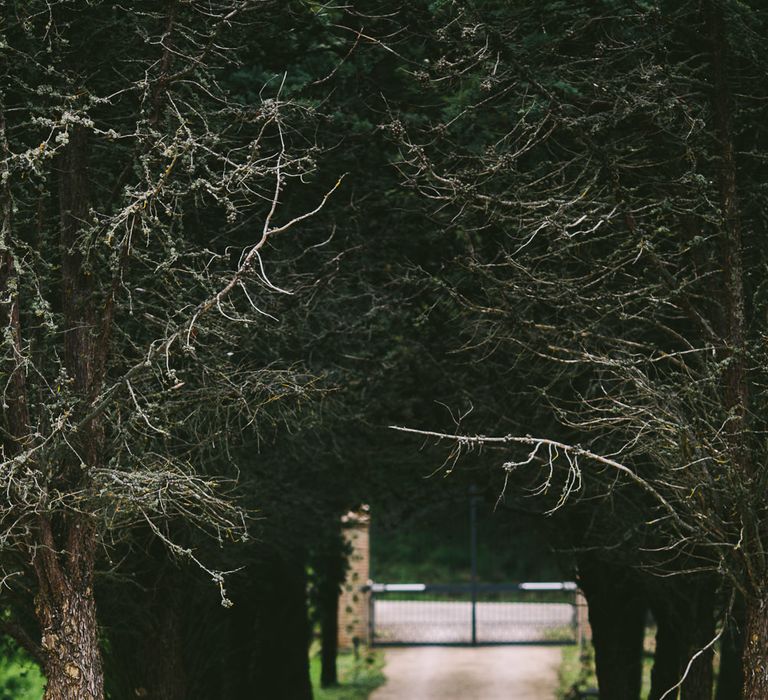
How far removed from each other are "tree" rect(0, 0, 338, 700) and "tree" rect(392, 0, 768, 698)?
1418mm

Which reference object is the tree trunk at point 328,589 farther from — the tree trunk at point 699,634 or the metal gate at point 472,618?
the metal gate at point 472,618

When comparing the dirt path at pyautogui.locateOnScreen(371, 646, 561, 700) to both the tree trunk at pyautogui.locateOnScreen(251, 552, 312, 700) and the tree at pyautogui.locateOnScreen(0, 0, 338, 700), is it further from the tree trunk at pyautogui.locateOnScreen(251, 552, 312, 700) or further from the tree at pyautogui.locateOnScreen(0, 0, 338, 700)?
the tree at pyautogui.locateOnScreen(0, 0, 338, 700)

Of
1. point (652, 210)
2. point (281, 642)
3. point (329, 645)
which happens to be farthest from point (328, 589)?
point (652, 210)

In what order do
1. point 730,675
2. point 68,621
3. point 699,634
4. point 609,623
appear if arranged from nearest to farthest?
point 68,621
point 699,634
point 609,623
point 730,675

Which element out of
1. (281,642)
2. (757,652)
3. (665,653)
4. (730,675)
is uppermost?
(757,652)

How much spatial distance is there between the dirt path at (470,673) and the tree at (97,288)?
13.7m

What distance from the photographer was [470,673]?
2533cm

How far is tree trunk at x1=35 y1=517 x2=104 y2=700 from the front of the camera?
26.5 ft

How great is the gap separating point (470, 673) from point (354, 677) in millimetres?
2156

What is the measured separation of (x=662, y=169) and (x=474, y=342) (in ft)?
7.81

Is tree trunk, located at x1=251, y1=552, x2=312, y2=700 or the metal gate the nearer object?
tree trunk, located at x1=251, y1=552, x2=312, y2=700

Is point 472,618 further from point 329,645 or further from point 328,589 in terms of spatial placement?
point 328,589

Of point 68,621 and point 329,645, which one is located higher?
point 68,621

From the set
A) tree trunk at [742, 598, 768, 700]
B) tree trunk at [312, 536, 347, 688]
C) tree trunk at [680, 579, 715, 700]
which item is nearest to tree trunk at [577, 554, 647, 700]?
tree trunk at [680, 579, 715, 700]
